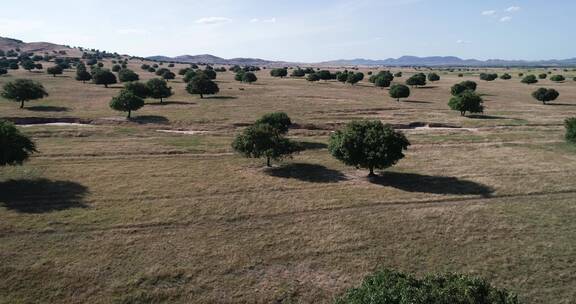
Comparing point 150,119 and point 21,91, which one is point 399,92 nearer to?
point 150,119

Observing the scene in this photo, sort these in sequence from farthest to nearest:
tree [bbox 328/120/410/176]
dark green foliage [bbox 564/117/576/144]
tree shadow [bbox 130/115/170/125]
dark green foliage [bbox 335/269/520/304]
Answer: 1. tree shadow [bbox 130/115/170/125]
2. dark green foliage [bbox 564/117/576/144]
3. tree [bbox 328/120/410/176]
4. dark green foliage [bbox 335/269/520/304]

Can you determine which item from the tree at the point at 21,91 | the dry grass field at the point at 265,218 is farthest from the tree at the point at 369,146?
the tree at the point at 21,91

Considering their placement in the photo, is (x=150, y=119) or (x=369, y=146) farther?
(x=150, y=119)

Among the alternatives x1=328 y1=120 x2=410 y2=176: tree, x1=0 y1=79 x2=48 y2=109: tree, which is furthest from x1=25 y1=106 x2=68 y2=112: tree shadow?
x1=328 y1=120 x2=410 y2=176: tree

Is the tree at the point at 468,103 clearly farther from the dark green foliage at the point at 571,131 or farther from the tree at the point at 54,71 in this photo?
the tree at the point at 54,71

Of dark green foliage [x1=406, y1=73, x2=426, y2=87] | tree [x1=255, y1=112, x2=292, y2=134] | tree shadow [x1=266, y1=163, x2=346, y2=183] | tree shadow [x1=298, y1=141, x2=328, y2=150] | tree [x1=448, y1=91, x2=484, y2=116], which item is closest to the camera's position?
tree shadow [x1=266, y1=163, x2=346, y2=183]

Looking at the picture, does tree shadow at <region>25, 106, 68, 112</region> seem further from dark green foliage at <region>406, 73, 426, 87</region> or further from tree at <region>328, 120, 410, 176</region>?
dark green foliage at <region>406, 73, 426, 87</region>

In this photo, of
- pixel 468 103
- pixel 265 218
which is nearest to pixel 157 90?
pixel 468 103
